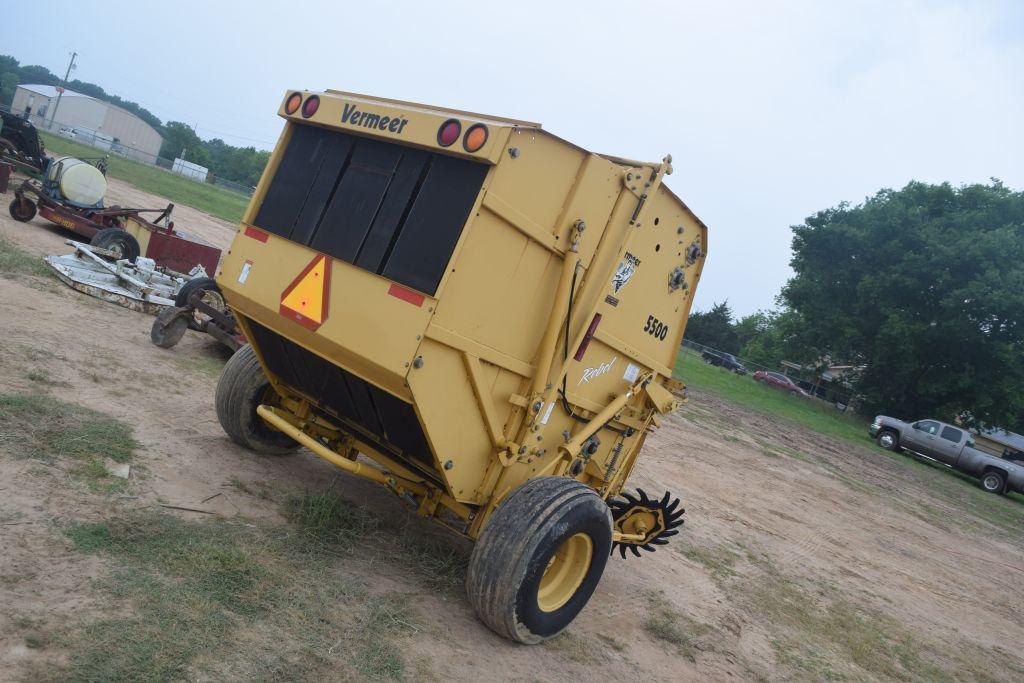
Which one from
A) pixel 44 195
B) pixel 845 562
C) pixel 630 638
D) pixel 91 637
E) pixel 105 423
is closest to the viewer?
pixel 91 637

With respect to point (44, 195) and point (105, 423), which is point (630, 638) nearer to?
point (105, 423)

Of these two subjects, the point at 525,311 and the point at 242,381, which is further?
the point at 242,381

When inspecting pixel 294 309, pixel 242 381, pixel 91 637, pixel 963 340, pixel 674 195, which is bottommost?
pixel 91 637

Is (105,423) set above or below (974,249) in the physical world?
below

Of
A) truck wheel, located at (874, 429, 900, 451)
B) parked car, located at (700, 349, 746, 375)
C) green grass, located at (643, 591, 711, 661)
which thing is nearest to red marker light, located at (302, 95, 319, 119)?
green grass, located at (643, 591, 711, 661)

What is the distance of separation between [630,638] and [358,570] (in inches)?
77.7

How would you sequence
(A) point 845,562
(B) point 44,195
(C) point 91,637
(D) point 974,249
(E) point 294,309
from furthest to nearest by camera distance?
1. (D) point 974,249
2. (B) point 44,195
3. (A) point 845,562
4. (E) point 294,309
5. (C) point 91,637

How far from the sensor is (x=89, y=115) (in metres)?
93.1

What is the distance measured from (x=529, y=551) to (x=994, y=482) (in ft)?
77.6

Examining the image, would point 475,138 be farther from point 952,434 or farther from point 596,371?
point 952,434

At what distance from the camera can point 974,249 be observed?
3012cm

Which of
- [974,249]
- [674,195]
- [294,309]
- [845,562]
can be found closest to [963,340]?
[974,249]

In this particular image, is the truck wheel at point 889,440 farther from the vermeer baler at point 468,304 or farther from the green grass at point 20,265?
the green grass at point 20,265

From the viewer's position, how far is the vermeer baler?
13.4 ft
